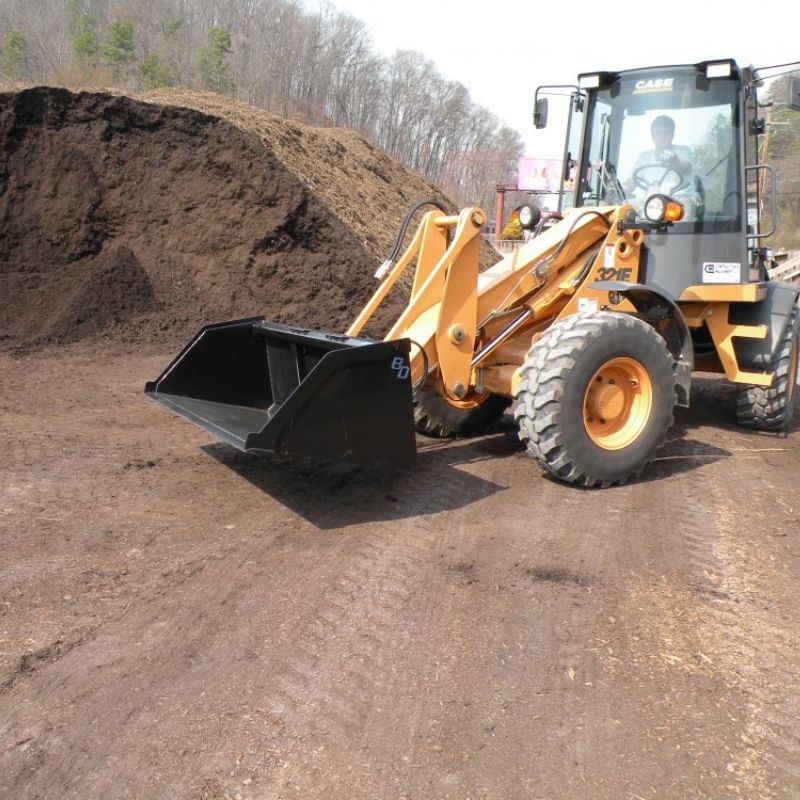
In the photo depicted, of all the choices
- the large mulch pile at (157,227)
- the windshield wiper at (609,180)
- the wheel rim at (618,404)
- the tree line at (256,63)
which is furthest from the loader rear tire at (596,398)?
the tree line at (256,63)

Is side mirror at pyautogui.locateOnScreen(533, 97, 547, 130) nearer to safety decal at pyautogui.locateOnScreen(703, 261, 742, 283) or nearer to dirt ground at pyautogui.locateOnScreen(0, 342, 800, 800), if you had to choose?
safety decal at pyautogui.locateOnScreen(703, 261, 742, 283)

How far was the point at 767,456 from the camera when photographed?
19.8 feet

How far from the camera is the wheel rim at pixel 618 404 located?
5148 millimetres

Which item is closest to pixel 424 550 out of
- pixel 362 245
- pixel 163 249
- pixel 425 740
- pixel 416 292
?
pixel 425 740

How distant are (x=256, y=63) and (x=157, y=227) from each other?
124 feet

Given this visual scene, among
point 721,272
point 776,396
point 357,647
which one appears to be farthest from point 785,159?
point 357,647

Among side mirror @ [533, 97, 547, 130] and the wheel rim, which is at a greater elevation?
side mirror @ [533, 97, 547, 130]

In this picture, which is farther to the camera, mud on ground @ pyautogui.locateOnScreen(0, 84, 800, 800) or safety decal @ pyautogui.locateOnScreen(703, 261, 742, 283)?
safety decal @ pyautogui.locateOnScreen(703, 261, 742, 283)

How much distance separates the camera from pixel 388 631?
10.7ft

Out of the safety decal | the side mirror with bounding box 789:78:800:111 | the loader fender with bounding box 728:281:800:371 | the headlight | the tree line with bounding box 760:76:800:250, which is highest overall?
the tree line with bounding box 760:76:800:250

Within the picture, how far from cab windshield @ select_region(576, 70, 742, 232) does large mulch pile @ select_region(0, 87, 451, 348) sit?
6249 mm

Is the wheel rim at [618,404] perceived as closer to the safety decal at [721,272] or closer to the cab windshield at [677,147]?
the safety decal at [721,272]

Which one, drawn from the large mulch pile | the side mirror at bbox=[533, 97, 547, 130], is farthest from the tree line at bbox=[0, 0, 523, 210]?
the side mirror at bbox=[533, 97, 547, 130]

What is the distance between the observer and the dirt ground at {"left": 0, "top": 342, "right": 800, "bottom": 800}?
2.46 metres
